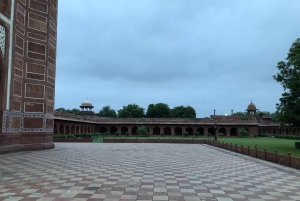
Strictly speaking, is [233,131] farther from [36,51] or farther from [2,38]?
[2,38]

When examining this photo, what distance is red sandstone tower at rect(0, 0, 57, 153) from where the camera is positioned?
14470 mm

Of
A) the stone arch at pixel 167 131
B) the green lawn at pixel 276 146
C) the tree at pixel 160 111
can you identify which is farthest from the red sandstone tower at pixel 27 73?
the tree at pixel 160 111

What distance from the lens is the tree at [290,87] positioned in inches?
Result: 706

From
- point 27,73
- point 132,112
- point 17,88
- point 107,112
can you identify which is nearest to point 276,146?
point 27,73

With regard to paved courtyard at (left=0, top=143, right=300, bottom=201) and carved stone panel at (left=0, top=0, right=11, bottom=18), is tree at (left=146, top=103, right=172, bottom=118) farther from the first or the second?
paved courtyard at (left=0, top=143, right=300, bottom=201)

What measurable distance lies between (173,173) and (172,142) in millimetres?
19576

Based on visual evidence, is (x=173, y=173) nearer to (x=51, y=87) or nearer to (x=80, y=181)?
(x=80, y=181)

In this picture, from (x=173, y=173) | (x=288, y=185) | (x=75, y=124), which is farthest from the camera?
→ (x=75, y=124)

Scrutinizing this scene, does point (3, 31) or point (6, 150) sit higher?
point (3, 31)

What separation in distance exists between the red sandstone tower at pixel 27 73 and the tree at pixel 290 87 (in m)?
16.8

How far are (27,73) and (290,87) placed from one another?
58.3 feet

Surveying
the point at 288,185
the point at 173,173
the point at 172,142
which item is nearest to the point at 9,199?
the point at 173,173

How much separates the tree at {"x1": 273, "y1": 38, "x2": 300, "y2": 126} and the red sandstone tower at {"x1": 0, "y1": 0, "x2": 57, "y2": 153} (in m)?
16.8

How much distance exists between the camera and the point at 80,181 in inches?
291
